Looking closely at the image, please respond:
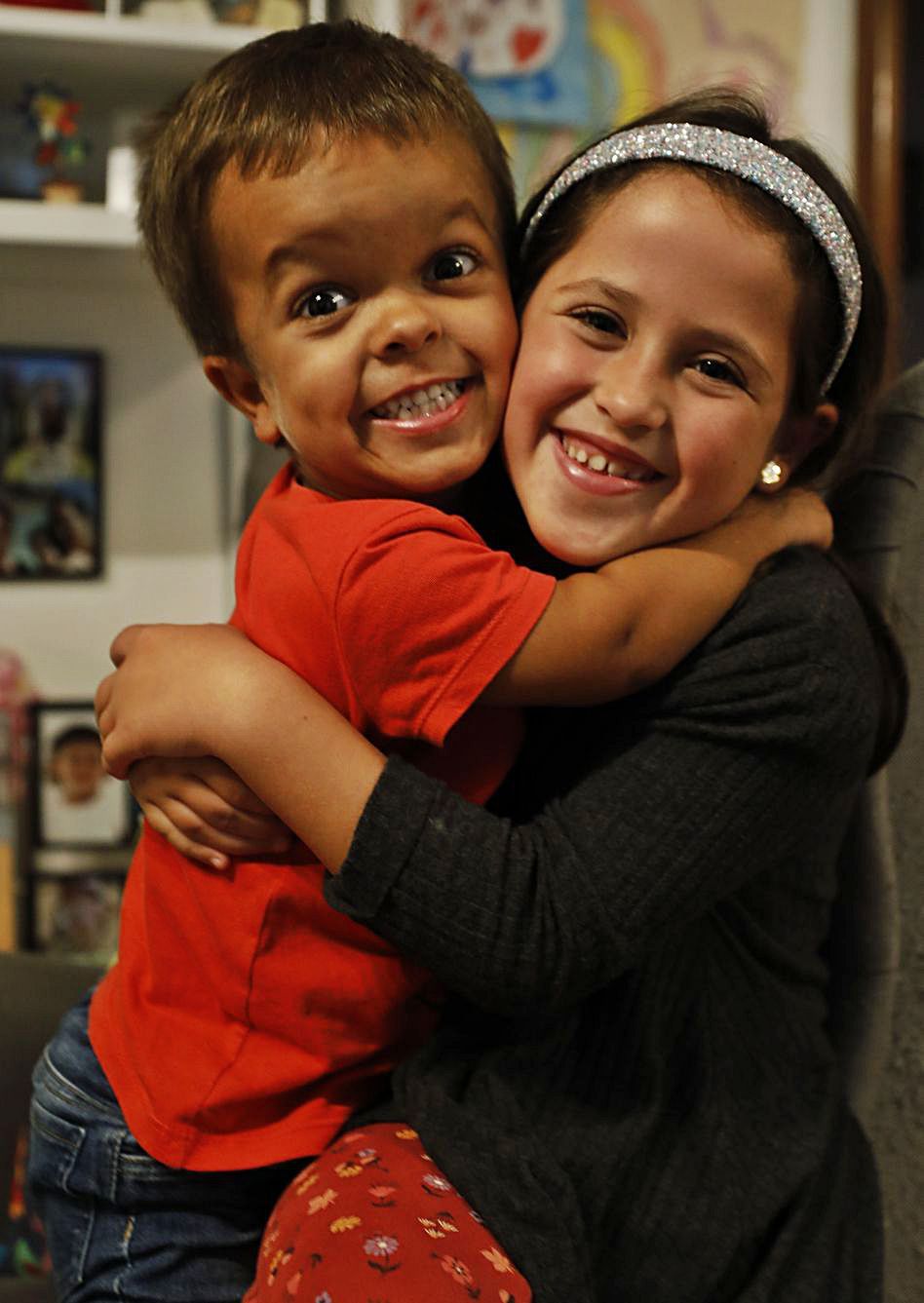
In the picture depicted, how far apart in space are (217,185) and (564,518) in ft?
1.23

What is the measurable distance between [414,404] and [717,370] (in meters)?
0.23

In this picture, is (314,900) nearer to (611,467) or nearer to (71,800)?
(611,467)

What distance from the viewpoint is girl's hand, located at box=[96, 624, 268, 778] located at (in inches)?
→ 35.7

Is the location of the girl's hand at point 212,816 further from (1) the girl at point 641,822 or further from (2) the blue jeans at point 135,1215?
(2) the blue jeans at point 135,1215

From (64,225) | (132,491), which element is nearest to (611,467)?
(64,225)

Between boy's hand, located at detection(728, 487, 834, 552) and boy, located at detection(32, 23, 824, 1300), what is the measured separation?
27 millimetres

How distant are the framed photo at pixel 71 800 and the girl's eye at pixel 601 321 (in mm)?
1552

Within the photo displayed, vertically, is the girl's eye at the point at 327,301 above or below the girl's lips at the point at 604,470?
above

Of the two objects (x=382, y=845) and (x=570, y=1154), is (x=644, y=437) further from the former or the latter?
(x=570, y=1154)

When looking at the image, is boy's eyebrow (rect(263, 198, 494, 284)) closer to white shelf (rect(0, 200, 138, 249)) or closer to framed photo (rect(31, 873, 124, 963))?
white shelf (rect(0, 200, 138, 249))

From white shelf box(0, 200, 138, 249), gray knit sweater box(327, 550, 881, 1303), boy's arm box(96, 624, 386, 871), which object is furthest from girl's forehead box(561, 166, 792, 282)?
white shelf box(0, 200, 138, 249)

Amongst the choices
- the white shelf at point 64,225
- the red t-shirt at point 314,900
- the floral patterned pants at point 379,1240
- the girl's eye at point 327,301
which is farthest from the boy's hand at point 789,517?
the white shelf at point 64,225

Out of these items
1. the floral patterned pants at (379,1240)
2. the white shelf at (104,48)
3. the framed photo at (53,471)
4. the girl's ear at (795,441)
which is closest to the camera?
the floral patterned pants at (379,1240)

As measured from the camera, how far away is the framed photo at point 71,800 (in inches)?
89.7
